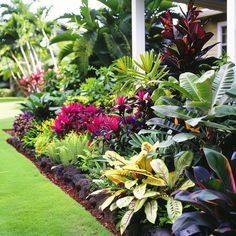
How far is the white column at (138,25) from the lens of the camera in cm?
696

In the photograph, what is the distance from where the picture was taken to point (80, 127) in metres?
6.51

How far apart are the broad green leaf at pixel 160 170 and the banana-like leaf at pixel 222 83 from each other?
2.52 feet

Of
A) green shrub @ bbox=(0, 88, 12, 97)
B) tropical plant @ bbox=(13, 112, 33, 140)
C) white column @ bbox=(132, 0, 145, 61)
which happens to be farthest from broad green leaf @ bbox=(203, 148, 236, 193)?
green shrub @ bbox=(0, 88, 12, 97)

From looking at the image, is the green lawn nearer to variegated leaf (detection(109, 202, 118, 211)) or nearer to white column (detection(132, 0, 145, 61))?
variegated leaf (detection(109, 202, 118, 211))

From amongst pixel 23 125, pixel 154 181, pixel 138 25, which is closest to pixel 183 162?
pixel 154 181

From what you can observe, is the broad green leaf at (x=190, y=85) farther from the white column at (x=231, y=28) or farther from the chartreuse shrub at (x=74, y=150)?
the chartreuse shrub at (x=74, y=150)

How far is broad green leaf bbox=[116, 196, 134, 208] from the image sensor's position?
3.53m

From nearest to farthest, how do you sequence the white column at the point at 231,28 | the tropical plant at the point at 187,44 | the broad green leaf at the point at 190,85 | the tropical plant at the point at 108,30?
the broad green leaf at the point at 190,85 < the tropical plant at the point at 187,44 < the white column at the point at 231,28 < the tropical plant at the point at 108,30

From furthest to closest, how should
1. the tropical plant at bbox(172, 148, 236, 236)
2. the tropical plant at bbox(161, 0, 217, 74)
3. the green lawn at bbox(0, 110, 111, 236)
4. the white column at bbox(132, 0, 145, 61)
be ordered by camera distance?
the white column at bbox(132, 0, 145, 61) → the tropical plant at bbox(161, 0, 217, 74) → the green lawn at bbox(0, 110, 111, 236) → the tropical plant at bbox(172, 148, 236, 236)

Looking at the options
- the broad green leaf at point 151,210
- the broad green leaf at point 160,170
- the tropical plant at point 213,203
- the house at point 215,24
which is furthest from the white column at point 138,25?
the tropical plant at point 213,203

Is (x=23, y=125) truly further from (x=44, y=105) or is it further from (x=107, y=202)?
(x=107, y=202)

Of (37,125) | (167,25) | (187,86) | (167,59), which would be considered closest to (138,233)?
(187,86)

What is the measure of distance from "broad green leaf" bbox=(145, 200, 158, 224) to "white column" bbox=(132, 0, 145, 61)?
4.07 metres

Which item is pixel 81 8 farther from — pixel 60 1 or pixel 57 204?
pixel 60 1
